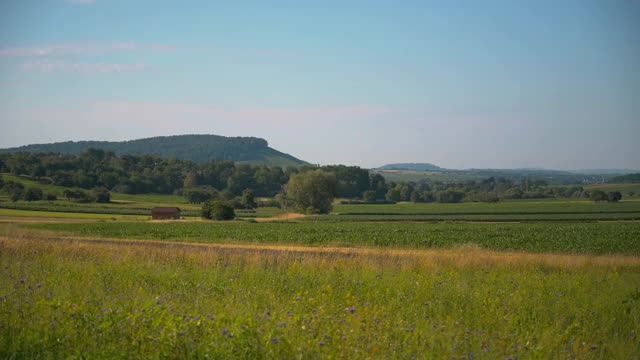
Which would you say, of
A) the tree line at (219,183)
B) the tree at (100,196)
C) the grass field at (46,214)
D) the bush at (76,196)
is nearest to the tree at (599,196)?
the tree line at (219,183)

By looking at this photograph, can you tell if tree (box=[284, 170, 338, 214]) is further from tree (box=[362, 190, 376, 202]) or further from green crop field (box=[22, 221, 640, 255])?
green crop field (box=[22, 221, 640, 255])

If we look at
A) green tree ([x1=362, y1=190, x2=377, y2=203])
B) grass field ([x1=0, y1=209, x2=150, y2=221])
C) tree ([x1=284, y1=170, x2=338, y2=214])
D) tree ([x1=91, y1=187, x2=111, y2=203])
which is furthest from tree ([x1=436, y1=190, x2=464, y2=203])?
grass field ([x1=0, y1=209, x2=150, y2=221])

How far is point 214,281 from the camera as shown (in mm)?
12992

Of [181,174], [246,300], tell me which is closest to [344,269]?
[246,300]

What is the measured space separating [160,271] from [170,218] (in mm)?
71061

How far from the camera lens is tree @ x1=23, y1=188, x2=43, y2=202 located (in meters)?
98.5

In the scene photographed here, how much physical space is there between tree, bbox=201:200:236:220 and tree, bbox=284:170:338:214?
28815 mm

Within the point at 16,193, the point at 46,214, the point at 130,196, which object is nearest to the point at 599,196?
the point at 130,196

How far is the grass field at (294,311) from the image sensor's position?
7.80 meters

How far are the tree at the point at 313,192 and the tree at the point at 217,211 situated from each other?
2881cm

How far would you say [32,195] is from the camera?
9925 centimetres

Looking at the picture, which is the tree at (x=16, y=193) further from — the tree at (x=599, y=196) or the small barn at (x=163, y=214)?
the tree at (x=599, y=196)

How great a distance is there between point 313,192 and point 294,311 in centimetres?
10243

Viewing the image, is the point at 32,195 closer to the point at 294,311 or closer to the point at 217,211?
the point at 217,211
